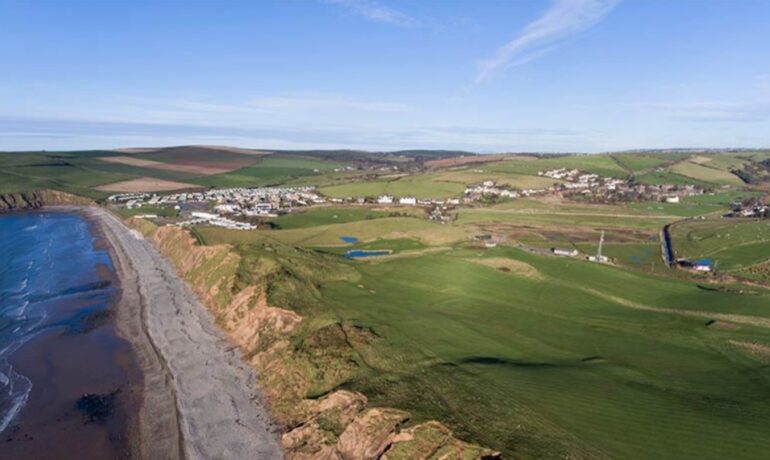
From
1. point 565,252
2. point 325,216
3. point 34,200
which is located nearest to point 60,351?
point 565,252

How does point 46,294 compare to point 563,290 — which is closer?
point 563,290

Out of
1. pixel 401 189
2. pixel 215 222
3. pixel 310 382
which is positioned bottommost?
pixel 310 382

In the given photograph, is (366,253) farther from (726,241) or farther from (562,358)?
(726,241)

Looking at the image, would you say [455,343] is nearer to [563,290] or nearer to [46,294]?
[563,290]

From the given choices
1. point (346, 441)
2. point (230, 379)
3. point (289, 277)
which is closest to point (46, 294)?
point (289, 277)

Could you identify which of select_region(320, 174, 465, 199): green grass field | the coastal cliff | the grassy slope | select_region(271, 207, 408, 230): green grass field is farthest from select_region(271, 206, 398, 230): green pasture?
the coastal cliff

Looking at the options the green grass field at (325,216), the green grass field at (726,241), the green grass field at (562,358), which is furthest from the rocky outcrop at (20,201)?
the green grass field at (726,241)

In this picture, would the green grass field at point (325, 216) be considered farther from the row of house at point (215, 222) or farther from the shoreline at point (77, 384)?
the shoreline at point (77, 384)
